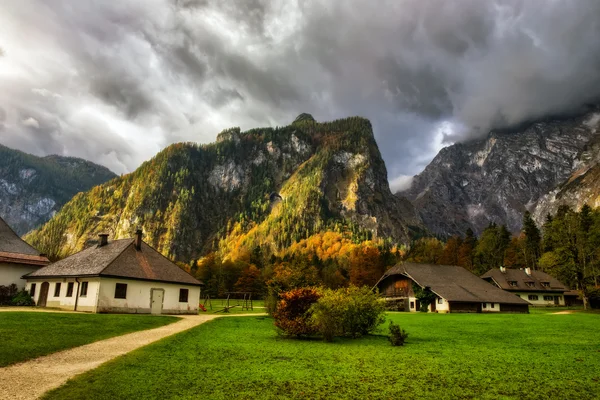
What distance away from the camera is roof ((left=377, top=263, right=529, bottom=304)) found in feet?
203

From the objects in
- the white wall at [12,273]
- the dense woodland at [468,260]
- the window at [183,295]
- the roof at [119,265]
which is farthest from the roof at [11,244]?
the dense woodland at [468,260]

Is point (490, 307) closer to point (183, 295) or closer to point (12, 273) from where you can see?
point (183, 295)

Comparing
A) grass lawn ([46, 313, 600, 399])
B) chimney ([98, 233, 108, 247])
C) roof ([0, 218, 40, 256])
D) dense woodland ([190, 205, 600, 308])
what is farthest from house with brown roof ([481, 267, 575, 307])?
roof ([0, 218, 40, 256])

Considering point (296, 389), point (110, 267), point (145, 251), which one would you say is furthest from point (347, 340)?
point (145, 251)

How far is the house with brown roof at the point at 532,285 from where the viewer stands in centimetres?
8075

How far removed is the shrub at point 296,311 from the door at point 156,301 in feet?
73.8

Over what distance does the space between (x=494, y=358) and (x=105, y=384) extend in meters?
14.7

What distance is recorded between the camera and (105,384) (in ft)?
35.2

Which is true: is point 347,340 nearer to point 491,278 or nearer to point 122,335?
point 122,335

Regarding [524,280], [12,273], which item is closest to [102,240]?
[12,273]

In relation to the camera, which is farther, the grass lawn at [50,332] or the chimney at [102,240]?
the chimney at [102,240]

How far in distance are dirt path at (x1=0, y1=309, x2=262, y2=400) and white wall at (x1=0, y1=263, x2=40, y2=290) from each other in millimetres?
33289

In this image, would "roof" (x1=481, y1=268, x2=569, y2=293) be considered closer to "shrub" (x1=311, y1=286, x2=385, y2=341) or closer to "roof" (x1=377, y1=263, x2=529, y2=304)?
"roof" (x1=377, y1=263, x2=529, y2=304)

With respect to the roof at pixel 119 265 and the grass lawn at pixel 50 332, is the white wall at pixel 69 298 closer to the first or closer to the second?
the roof at pixel 119 265
